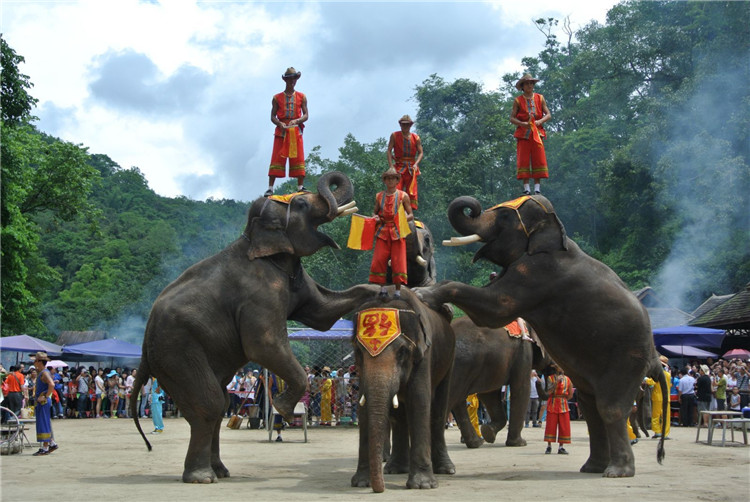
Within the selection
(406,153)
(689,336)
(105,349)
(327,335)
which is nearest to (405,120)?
(406,153)

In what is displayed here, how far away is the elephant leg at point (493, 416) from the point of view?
1609 cm

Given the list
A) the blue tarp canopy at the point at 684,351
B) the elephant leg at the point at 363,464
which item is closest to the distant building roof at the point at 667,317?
the blue tarp canopy at the point at 684,351

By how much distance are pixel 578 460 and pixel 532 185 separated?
448cm

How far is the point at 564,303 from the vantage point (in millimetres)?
10953

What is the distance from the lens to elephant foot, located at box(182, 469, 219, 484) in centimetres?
1029

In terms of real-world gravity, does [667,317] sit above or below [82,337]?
above

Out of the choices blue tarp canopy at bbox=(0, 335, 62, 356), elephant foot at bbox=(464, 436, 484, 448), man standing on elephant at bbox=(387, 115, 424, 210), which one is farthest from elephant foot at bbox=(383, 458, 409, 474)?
blue tarp canopy at bbox=(0, 335, 62, 356)

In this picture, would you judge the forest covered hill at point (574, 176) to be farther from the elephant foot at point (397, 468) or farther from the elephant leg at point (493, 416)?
the elephant foot at point (397, 468)

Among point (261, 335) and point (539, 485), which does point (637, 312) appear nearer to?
point (539, 485)

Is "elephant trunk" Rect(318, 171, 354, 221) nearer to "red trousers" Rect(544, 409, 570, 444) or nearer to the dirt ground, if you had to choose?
the dirt ground

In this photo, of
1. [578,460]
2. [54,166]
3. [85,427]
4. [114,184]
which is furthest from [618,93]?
[114,184]

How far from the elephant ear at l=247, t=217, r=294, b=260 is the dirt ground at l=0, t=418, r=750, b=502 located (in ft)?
9.48

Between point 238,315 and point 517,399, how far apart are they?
7096mm

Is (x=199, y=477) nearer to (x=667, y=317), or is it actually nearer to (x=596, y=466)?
(x=596, y=466)
